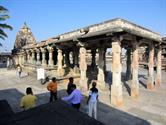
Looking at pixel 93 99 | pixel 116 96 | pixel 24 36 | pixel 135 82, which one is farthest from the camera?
pixel 24 36

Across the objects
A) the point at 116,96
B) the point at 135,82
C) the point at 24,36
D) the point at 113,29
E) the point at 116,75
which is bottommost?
the point at 116,96

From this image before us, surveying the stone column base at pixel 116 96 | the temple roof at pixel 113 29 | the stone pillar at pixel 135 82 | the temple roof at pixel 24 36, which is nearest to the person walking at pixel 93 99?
the stone column base at pixel 116 96

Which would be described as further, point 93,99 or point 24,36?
point 24,36

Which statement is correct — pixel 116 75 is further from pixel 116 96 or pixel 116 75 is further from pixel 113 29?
pixel 113 29

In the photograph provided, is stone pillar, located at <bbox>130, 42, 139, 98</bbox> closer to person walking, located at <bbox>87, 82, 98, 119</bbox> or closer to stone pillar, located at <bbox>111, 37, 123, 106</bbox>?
stone pillar, located at <bbox>111, 37, 123, 106</bbox>

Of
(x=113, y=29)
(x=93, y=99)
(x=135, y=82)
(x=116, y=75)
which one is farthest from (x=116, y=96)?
(x=113, y=29)

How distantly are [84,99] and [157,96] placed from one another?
5.31 m

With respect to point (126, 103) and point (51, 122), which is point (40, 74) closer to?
point (126, 103)

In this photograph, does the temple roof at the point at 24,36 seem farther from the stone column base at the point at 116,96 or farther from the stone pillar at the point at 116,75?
the stone column base at the point at 116,96

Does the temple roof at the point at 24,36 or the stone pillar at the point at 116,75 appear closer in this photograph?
the stone pillar at the point at 116,75

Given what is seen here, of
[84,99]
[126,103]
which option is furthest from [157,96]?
[84,99]

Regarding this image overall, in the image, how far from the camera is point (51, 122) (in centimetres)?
271

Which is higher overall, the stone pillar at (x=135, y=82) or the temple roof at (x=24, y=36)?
the temple roof at (x=24, y=36)

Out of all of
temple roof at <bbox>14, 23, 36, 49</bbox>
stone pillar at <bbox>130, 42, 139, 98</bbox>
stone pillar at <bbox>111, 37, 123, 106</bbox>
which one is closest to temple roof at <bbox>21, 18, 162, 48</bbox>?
stone pillar at <bbox>111, 37, 123, 106</bbox>
